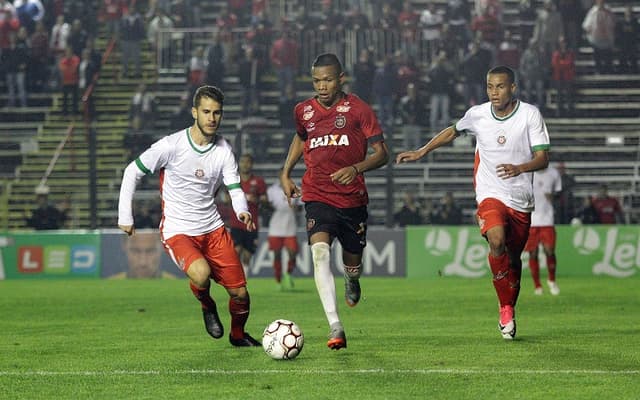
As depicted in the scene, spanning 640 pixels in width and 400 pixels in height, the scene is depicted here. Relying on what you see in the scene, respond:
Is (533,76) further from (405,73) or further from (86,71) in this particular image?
→ (86,71)

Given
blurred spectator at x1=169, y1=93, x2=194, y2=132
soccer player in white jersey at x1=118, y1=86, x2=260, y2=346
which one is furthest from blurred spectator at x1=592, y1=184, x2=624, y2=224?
soccer player in white jersey at x1=118, y1=86, x2=260, y2=346

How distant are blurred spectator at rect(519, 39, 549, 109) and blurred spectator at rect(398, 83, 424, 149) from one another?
242 centimetres

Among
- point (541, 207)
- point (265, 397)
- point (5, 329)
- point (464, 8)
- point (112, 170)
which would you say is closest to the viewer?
point (265, 397)

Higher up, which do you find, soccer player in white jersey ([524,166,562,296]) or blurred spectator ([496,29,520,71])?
blurred spectator ([496,29,520,71])

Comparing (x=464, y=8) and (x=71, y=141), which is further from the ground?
(x=464, y=8)

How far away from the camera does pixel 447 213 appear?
26188mm

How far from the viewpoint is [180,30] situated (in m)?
33.1

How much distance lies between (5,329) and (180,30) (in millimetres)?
19967

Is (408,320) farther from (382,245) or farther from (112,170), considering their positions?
(112,170)

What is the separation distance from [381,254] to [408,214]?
946mm

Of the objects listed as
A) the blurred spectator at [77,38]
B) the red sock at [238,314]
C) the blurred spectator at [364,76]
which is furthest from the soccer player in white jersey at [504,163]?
the blurred spectator at [77,38]

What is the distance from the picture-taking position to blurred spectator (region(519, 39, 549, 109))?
29.5 meters

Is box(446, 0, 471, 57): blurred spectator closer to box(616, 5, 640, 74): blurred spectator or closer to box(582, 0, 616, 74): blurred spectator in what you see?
box(582, 0, 616, 74): blurred spectator

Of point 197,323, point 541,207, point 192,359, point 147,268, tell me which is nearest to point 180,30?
point 147,268
